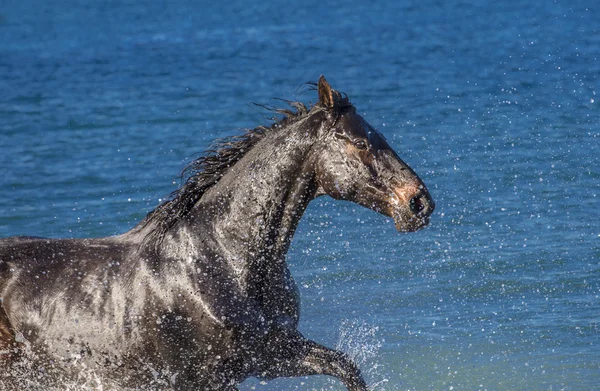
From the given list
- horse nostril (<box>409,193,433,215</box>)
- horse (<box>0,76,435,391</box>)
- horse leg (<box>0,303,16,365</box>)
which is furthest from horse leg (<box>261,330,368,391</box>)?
horse leg (<box>0,303,16,365</box>)

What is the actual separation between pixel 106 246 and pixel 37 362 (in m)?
0.68

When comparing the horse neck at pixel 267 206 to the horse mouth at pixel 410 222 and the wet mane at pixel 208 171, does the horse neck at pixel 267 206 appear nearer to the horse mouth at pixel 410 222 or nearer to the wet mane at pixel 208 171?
the wet mane at pixel 208 171

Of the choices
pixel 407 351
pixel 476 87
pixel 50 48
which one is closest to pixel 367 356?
pixel 407 351

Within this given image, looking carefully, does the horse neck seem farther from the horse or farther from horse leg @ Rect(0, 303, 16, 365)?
horse leg @ Rect(0, 303, 16, 365)

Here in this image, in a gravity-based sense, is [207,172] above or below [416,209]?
above

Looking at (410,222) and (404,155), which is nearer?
(410,222)

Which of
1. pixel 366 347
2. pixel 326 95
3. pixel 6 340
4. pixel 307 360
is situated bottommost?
pixel 366 347

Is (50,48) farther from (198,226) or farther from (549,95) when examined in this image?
(198,226)

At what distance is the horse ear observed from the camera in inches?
221

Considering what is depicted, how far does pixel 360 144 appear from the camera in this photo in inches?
218

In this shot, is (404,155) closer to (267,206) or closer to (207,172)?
(207,172)

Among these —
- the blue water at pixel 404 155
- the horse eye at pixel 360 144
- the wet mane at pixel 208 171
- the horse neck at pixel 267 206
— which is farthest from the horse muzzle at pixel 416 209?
the blue water at pixel 404 155

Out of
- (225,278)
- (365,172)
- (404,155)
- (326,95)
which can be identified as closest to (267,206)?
(225,278)

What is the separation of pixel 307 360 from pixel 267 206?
769 mm
